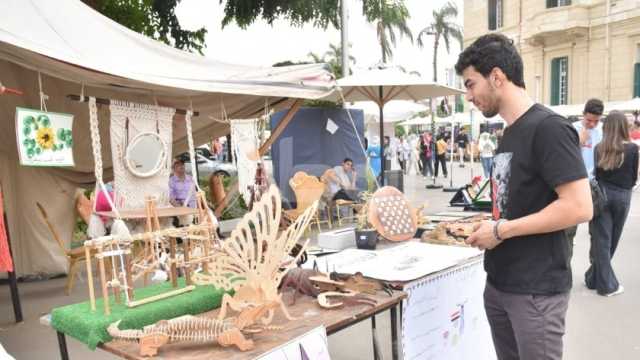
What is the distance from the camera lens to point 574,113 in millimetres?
21219

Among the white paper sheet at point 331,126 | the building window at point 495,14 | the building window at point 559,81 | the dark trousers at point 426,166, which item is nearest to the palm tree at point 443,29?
the building window at point 495,14

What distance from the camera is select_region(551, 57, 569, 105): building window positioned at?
76.8 ft

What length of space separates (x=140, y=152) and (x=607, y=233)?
12.1 feet

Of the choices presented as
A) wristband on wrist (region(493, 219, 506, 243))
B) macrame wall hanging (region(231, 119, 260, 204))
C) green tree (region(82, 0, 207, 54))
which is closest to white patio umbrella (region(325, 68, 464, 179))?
macrame wall hanging (region(231, 119, 260, 204))

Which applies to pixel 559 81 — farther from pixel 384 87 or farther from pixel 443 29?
pixel 384 87

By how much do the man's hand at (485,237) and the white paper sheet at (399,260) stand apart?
54 centimetres

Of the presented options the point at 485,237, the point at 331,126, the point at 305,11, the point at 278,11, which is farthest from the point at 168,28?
the point at 485,237

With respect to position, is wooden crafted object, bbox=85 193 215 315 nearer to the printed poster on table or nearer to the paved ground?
the printed poster on table

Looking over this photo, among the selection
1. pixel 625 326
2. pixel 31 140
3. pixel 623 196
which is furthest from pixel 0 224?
pixel 623 196

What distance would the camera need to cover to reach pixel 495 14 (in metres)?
26.2

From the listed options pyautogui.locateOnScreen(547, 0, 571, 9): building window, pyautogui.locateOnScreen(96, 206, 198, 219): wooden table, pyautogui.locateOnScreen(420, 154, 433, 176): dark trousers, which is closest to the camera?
pyautogui.locateOnScreen(96, 206, 198, 219): wooden table

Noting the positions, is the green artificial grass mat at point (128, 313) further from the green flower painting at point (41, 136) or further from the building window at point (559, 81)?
the building window at point (559, 81)

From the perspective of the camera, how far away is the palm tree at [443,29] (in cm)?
3412

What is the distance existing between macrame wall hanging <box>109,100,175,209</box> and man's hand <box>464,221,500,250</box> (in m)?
2.59
